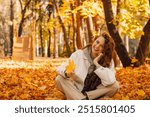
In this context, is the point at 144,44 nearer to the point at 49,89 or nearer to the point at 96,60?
the point at 49,89

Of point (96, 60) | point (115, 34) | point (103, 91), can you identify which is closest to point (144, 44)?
point (115, 34)

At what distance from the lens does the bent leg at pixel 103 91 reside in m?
5.53

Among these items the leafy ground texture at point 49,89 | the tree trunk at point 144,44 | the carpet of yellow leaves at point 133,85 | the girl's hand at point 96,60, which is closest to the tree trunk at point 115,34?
the tree trunk at point 144,44

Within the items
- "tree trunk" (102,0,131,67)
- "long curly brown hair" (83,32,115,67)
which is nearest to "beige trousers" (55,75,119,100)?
"long curly brown hair" (83,32,115,67)

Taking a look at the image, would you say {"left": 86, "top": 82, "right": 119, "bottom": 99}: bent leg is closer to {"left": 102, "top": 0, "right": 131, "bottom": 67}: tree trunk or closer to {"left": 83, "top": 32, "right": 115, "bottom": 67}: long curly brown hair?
{"left": 83, "top": 32, "right": 115, "bottom": 67}: long curly brown hair

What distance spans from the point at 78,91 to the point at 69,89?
126 millimetres

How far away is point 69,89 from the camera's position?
5613mm

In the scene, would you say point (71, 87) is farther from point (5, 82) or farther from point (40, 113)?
point (5, 82)

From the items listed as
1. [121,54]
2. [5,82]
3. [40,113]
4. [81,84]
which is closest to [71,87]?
[81,84]

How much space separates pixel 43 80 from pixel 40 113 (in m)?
4.19

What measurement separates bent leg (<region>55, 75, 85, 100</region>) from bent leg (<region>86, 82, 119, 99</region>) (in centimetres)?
13

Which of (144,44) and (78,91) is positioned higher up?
(78,91)

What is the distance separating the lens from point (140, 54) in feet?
38.9

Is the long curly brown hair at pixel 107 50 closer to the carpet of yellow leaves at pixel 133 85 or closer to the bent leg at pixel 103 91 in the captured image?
the bent leg at pixel 103 91
